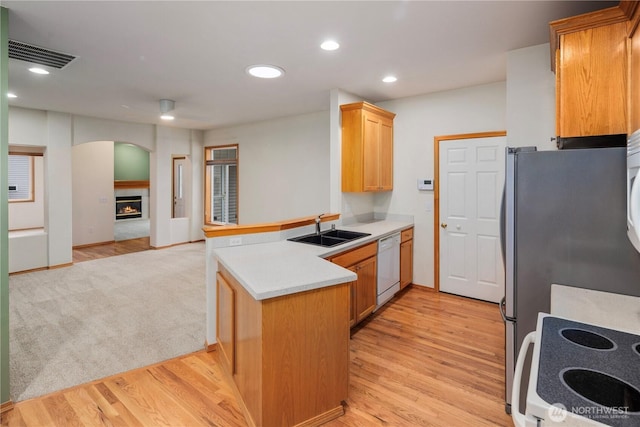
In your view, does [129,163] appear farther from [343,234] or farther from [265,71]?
[343,234]

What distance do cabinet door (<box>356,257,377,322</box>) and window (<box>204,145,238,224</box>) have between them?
175 inches

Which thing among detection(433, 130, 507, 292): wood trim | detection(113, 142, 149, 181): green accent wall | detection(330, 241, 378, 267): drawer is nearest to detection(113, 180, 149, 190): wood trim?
detection(113, 142, 149, 181): green accent wall

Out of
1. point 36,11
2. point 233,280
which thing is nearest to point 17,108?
point 36,11

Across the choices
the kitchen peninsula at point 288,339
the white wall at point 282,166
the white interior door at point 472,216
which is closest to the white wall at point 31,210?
the white wall at point 282,166

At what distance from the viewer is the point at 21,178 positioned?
6.33 metres

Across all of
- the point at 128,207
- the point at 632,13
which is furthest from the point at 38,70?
the point at 128,207

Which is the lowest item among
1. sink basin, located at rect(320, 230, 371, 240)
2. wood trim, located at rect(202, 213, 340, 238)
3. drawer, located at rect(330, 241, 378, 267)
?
drawer, located at rect(330, 241, 378, 267)

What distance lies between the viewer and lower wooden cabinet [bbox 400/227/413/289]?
4.13 metres

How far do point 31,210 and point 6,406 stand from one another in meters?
5.73

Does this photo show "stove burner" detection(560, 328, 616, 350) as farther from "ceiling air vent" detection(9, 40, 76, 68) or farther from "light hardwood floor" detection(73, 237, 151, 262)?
"light hardwood floor" detection(73, 237, 151, 262)

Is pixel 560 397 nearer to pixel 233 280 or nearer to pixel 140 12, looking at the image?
pixel 233 280

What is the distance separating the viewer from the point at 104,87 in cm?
399

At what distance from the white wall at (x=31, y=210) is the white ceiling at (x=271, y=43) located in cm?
268

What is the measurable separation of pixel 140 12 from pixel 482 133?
3516 millimetres
